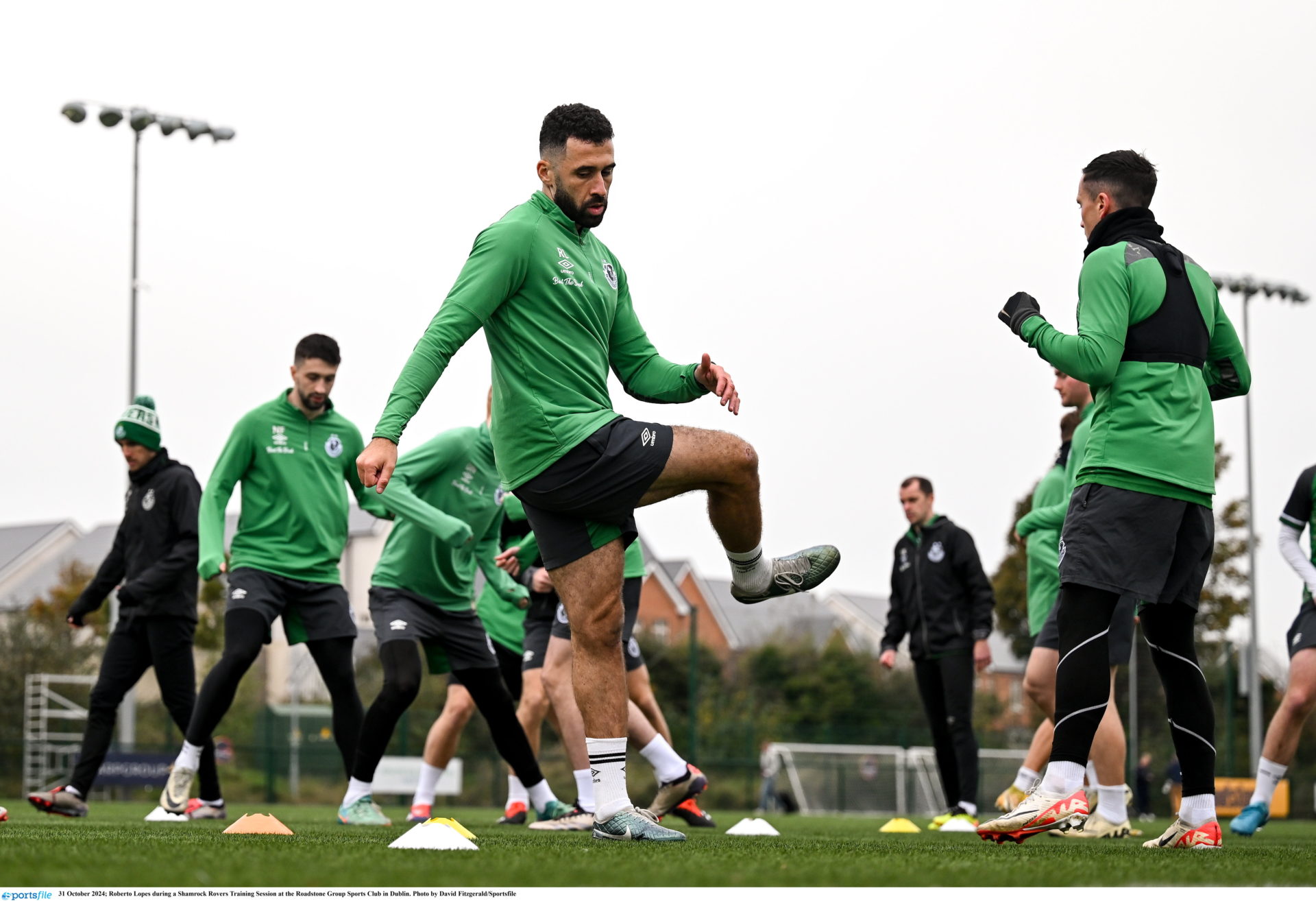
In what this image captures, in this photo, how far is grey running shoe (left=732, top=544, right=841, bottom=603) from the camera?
532 cm

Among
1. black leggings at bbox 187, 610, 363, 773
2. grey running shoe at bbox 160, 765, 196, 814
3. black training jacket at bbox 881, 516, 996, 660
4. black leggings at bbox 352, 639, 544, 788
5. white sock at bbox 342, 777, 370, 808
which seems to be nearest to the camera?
black leggings at bbox 352, 639, 544, 788

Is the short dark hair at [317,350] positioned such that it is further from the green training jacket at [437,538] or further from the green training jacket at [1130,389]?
the green training jacket at [1130,389]

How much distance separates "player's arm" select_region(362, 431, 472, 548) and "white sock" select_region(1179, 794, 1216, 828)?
11.6 feet

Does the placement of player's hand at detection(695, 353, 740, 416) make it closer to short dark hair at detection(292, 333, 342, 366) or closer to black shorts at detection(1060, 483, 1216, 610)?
black shorts at detection(1060, 483, 1216, 610)

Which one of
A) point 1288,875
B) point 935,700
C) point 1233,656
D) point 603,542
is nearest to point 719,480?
point 603,542

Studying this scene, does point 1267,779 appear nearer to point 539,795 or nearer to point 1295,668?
point 1295,668

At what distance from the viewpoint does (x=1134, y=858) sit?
4402mm

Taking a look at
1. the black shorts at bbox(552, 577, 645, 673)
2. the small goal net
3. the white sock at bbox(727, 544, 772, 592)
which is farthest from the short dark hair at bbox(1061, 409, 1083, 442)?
the small goal net

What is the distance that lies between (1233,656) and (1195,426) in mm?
25109

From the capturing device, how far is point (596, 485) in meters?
5.01

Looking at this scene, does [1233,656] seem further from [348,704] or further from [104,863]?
[104,863]

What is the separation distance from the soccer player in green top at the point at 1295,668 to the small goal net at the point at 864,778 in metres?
18.4

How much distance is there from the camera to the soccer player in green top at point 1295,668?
26.2ft

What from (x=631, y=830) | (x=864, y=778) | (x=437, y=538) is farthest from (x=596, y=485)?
(x=864, y=778)
